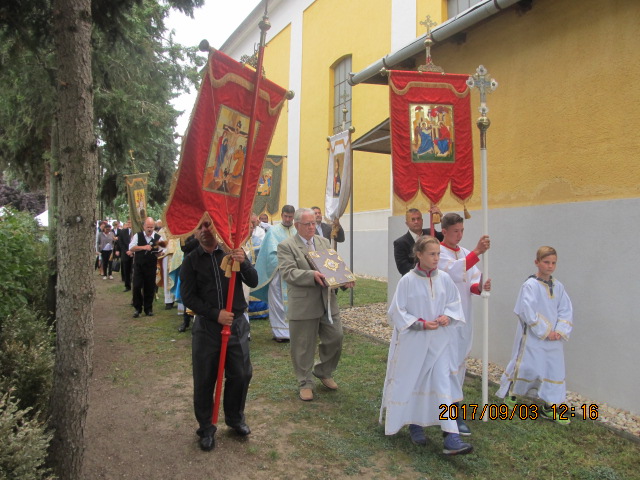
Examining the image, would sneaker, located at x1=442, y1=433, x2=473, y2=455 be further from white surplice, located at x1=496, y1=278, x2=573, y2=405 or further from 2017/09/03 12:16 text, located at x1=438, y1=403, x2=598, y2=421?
white surplice, located at x1=496, y1=278, x2=573, y2=405

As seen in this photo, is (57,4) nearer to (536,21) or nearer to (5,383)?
(5,383)

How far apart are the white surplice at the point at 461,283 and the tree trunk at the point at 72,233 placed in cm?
285

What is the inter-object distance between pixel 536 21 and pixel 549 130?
130 cm

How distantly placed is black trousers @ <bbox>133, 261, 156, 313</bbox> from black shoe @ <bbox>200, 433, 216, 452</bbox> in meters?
6.02

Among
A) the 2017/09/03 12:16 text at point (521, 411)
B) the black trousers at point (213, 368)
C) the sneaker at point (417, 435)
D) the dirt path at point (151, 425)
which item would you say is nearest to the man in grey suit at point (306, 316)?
the dirt path at point (151, 425)

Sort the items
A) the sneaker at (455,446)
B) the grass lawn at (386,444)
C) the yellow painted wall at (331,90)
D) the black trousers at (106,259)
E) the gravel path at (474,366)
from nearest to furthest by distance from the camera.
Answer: the grass lawn at (386,444) → the sneaker at (455,446) → the gravel path at (474,366) → the yellow painted wall at (331,90) → the black trousers at (106,259)

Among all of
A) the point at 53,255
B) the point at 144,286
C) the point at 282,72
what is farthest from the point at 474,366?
the point at 282,72

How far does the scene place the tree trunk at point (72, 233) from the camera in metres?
2.79

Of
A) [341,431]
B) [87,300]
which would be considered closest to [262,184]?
[341,431]

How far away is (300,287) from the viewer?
4918mm

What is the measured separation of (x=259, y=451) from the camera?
12.3ft

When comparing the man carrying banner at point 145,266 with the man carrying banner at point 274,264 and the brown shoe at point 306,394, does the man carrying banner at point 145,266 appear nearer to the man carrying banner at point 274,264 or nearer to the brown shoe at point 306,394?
the man carrying banner at point 274,264

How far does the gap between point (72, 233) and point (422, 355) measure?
8.60ft

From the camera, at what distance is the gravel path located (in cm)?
421
